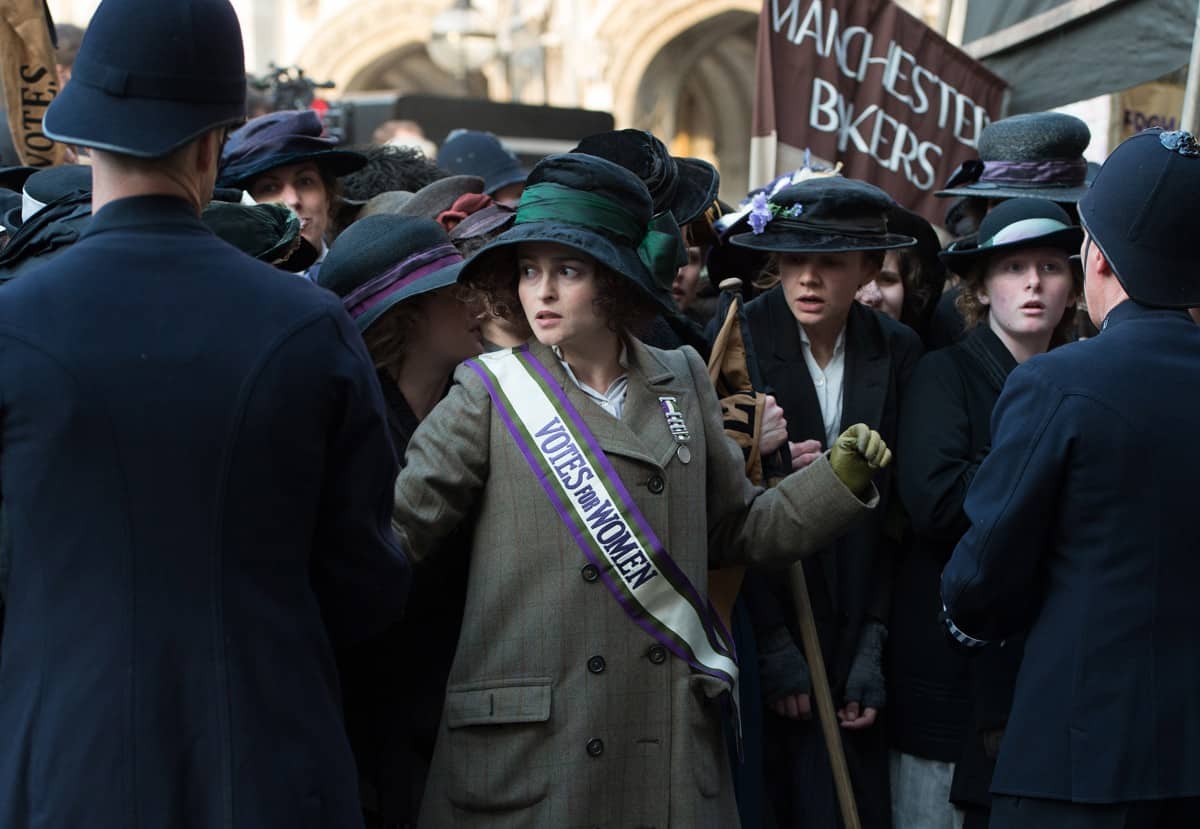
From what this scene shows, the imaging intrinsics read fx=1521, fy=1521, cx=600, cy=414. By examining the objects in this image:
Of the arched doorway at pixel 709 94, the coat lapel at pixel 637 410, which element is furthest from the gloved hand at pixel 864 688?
the arched doorway at pixel 709 94

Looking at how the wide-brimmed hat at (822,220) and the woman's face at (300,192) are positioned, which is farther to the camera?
the woman's face at (300,192)

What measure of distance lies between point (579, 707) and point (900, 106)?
3317 millimetres

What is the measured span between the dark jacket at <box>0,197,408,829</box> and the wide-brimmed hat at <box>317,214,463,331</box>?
1082 mm

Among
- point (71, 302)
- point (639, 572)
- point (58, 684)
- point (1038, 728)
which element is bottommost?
point (1038, 728)

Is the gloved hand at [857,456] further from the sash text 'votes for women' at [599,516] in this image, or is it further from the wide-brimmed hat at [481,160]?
the wide-brimmed hat at [481,160]

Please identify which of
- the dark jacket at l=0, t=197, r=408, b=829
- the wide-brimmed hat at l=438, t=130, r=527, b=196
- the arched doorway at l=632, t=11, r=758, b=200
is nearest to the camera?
the dark jacket at l=0, t=197, r=408, b=829

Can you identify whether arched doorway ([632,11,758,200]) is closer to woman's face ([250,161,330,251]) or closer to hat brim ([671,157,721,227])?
woman's face ([250,161,330,251])

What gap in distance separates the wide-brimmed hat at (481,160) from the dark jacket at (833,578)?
Result: 2.41 m

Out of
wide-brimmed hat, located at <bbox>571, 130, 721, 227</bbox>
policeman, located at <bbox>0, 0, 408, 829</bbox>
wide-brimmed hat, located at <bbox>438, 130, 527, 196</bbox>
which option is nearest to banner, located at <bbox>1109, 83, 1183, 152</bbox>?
wide-brimmed hat, located at <bbox>438, 130, 527, 196</bbox>

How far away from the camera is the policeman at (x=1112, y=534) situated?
272cm

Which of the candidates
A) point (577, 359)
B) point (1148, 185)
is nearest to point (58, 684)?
point (577, 359)

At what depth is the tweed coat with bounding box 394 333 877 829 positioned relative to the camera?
9.18 feet

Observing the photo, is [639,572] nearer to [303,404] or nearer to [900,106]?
[303,404]

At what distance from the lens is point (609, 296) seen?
9.82ft
